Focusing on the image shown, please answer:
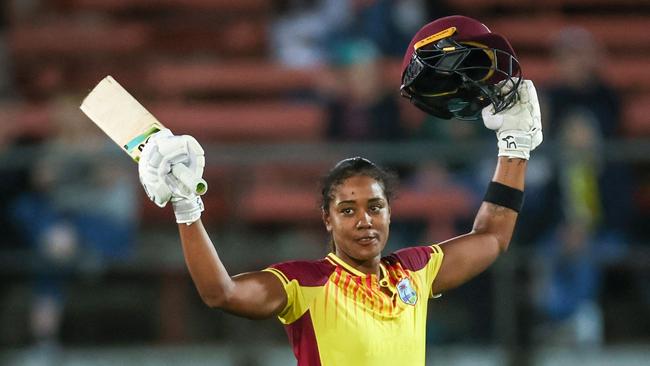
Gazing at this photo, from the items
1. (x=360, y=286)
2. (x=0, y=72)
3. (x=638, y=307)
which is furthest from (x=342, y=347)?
(x=0, y=72)

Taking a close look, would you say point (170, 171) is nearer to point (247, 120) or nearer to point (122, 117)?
point (122, 117)

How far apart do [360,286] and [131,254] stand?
10.2ft

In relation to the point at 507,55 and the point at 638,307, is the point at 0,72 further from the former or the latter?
the point at 507,55

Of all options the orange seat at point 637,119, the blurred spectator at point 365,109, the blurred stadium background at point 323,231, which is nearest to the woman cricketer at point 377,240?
the blurred stadium background at point 323,231

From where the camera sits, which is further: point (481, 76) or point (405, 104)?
point (405, 104)

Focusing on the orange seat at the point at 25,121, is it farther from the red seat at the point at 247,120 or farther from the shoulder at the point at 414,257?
the shoulder at the point at 414,257

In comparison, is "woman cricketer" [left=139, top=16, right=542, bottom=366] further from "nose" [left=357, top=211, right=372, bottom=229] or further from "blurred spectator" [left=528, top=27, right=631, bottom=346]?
"blurred spectator" [left=528, top=27, right=631, bottom=346]

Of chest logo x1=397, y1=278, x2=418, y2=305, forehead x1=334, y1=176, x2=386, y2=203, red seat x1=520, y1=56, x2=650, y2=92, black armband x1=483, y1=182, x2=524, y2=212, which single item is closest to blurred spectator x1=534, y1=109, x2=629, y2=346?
red seat x1=520, y1=56, x2=650, y2=92

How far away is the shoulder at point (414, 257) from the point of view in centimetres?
379

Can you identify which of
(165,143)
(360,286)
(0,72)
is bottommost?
(360,286)

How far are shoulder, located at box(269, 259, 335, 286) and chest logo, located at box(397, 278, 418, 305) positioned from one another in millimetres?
215

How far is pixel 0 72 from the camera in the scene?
841 cm

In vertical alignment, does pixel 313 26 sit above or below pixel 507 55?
above

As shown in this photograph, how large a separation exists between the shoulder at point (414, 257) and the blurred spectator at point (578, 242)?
2.63m
